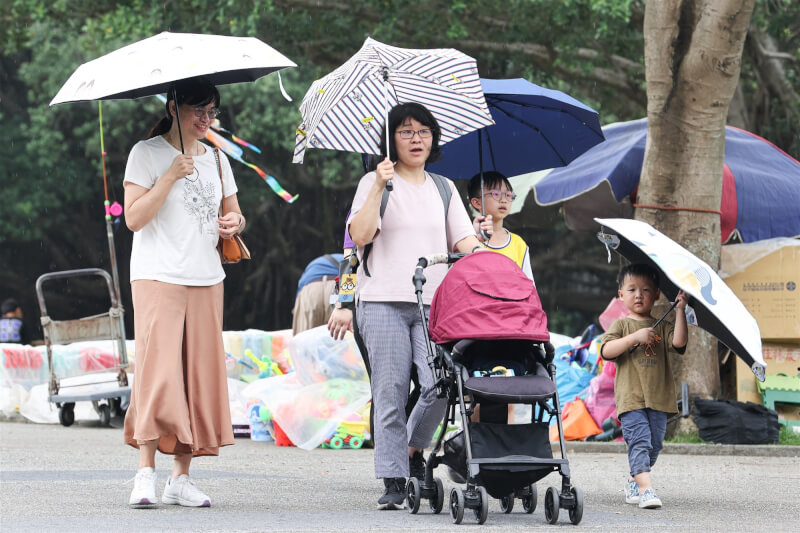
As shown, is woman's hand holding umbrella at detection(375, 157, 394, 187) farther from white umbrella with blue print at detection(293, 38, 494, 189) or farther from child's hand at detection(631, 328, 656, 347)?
child's hand at detection(631, 328, 656, 347)

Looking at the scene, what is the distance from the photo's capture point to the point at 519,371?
5656mm

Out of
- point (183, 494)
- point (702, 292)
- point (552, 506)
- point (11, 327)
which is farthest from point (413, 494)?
point (11, 327)

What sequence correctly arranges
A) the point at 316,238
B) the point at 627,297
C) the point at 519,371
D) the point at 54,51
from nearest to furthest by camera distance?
the point at 519,371, the point at 627,297, the point at 54,51, the point at 316,238

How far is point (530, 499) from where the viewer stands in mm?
5930

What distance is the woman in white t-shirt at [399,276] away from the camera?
5.90 metres

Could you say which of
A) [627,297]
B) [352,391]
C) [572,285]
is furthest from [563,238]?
[627,297]

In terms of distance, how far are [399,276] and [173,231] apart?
3.61 ft

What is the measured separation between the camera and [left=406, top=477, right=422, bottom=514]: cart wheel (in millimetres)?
5750

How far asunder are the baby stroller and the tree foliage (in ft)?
34.7

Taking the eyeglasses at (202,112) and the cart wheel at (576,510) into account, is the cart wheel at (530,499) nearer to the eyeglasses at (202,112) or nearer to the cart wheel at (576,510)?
the cart wheel at (576,510)

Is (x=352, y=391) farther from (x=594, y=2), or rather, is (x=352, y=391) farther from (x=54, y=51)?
(x=54, y=51)

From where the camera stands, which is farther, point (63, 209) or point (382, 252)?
point (63, 209)

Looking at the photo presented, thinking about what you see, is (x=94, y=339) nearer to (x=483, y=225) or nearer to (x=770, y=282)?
(x=770, y=282)

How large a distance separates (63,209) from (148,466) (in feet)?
85.4
